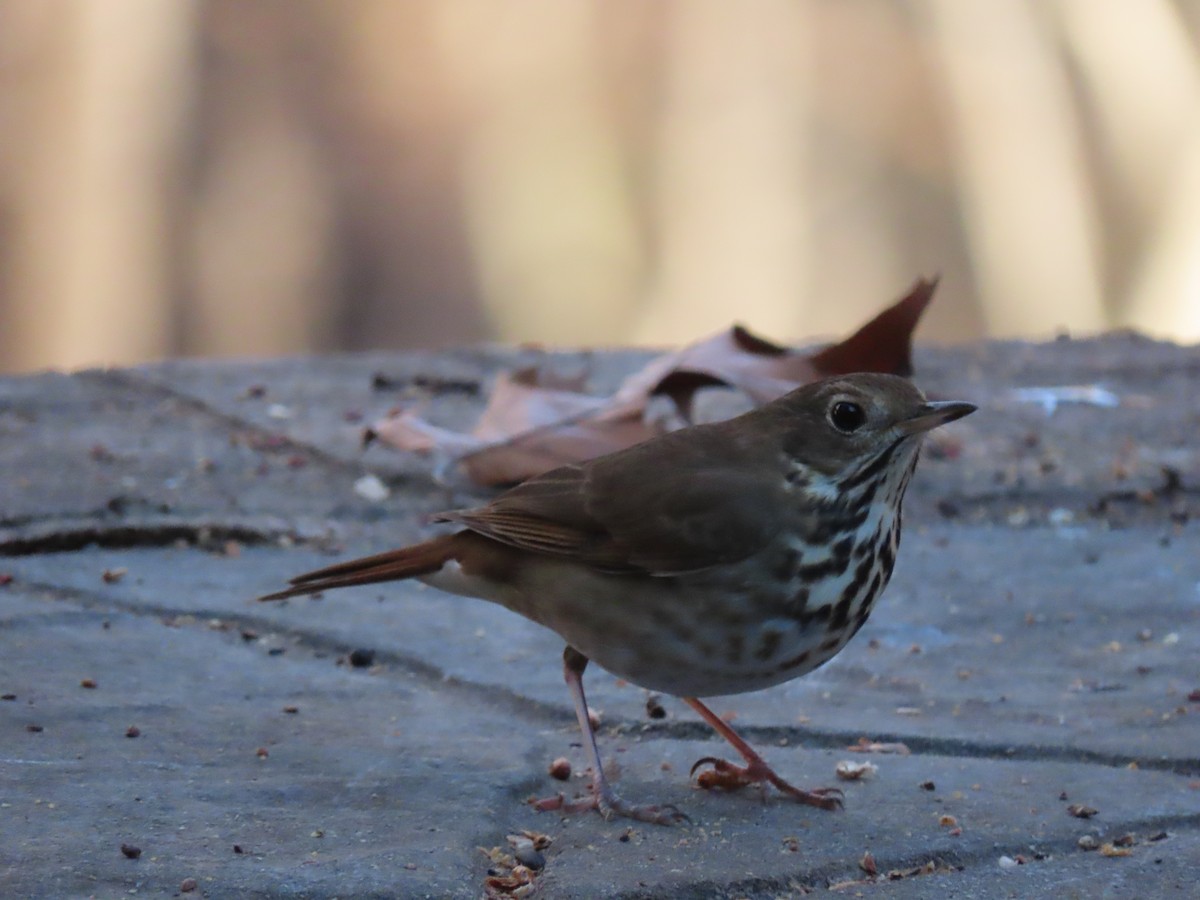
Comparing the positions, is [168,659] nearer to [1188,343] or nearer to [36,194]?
[1188,343]

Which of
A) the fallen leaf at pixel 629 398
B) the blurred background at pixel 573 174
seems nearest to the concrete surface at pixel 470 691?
the fallen leaf at pixel 629 398

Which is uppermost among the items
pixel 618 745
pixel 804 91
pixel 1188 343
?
pixel 804 91

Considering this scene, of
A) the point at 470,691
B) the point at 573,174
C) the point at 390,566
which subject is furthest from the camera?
the point at 573,174

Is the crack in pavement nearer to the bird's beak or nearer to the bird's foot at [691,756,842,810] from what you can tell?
the bird's foot at [691,756,842,810]

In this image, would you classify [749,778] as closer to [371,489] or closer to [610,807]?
[610,807]

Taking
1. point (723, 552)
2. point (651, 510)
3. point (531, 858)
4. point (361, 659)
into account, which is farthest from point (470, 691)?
point (531, 858)

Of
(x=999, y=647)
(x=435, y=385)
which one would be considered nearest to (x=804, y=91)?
(x=435, y=385)

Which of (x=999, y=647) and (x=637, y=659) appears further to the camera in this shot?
(x=999, y=647)
